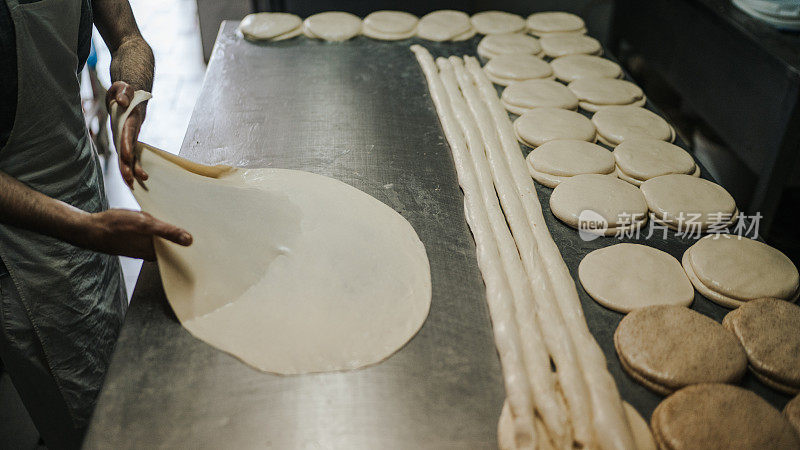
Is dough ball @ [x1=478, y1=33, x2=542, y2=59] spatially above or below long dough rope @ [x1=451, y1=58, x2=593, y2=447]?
above

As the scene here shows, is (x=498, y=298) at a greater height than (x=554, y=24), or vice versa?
(x=554, y=24)

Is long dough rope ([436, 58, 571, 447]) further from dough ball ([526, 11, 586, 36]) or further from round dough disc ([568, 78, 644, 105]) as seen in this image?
dough ball ([526, 11, 586, 36])

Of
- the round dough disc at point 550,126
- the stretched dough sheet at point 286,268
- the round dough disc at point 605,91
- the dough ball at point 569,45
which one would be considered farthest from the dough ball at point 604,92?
the stretched dough sheet at point 286,268

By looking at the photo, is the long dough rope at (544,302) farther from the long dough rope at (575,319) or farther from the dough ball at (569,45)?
the dough ball at (569,45)

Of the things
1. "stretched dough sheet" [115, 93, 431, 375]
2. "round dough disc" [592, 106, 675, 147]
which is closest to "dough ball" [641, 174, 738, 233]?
"round dough disc" [592, 106, 675, 147]

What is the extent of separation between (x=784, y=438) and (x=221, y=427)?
3.63ft

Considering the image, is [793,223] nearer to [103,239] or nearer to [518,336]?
[518,336]

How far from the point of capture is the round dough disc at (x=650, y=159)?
1863 millimetres

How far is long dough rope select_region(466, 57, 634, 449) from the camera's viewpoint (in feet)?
3.66

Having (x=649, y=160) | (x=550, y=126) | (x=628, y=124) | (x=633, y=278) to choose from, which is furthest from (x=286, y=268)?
(x=628, y=124)

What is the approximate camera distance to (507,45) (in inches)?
106

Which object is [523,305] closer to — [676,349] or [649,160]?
[676,349]

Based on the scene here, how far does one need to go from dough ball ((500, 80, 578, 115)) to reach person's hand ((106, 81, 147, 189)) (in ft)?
4.55

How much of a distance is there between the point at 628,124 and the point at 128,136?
67.9 inches
